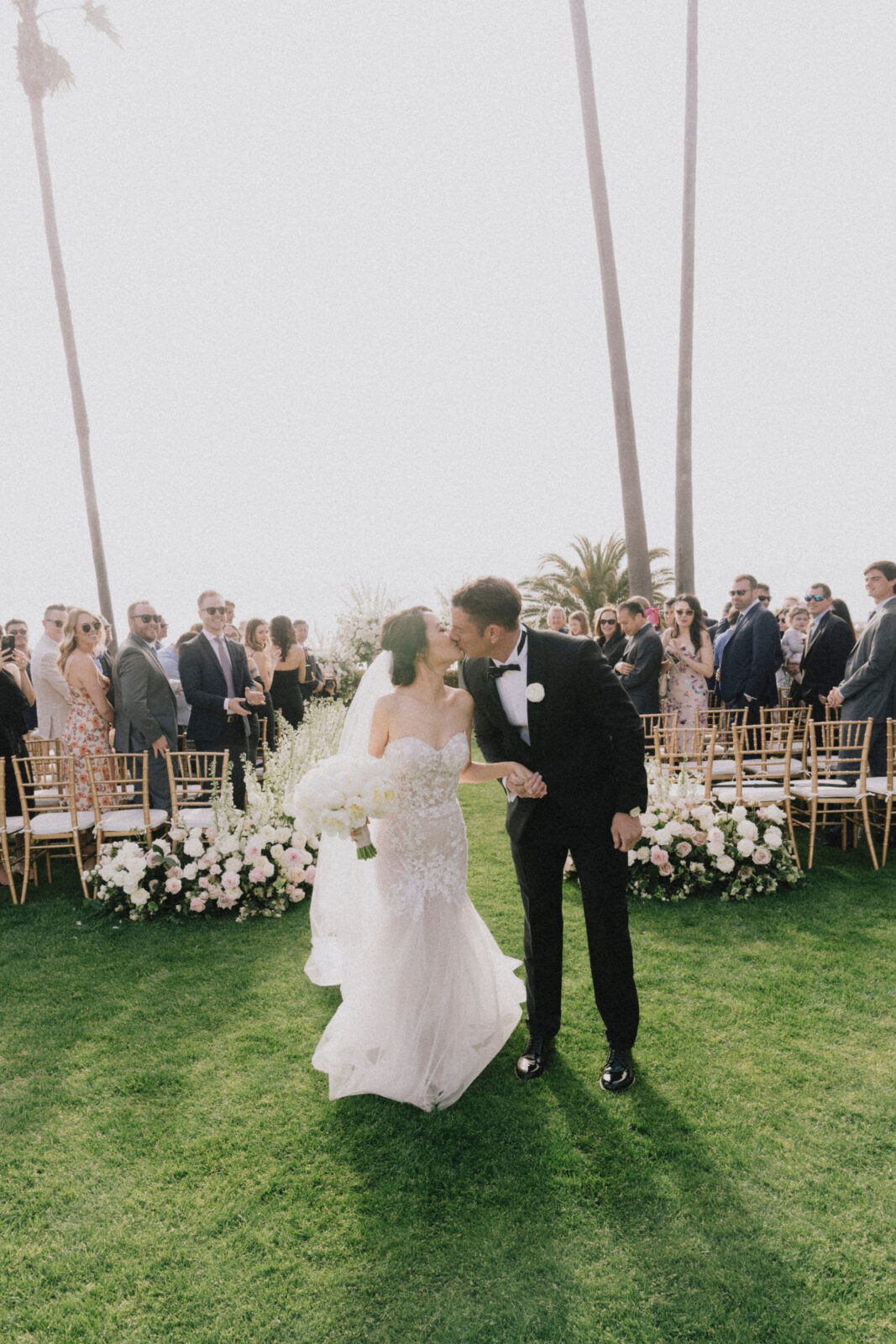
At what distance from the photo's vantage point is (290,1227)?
2777 mm

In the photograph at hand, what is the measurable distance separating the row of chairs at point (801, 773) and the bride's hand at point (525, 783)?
3.38 metres

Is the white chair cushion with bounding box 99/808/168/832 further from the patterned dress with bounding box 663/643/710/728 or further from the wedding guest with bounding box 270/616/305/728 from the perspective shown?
the patterned dress with bounding box 663/643/710/728

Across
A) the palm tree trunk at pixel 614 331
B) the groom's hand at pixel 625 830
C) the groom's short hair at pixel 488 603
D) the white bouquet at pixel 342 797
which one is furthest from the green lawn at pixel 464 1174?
the palm tree trunk at pixel 614 331

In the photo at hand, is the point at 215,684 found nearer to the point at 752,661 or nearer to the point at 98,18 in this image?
the point at 752,661

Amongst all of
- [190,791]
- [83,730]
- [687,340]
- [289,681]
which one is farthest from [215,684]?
[687,340]

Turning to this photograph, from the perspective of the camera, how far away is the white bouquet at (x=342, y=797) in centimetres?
326

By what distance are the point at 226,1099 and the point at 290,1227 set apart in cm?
92

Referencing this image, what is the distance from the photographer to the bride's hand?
10.4 feet

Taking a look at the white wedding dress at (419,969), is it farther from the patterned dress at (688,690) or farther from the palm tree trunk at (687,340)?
the palm tree trunk at (687,340)

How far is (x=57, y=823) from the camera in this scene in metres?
6.54

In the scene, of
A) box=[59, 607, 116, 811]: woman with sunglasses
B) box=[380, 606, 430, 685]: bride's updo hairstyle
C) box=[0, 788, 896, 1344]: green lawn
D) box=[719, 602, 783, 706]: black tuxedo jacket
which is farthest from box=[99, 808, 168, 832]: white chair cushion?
box=[719, 602, 783, 706]: black tuxedo jacket

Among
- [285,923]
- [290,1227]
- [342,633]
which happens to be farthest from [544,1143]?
[342,633]

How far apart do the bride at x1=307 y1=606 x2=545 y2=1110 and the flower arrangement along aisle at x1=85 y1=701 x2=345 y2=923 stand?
7.52ft

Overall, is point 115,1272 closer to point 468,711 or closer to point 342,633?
point 468,711
